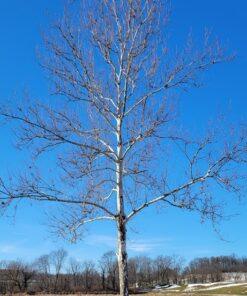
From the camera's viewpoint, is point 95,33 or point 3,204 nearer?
point 3,204

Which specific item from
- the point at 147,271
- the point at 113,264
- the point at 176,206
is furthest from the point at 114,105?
the point at 147,271

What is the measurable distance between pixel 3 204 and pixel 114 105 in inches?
123

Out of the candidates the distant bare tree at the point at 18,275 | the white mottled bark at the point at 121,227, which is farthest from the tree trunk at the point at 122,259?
the distant bare tree at the point at 18,275

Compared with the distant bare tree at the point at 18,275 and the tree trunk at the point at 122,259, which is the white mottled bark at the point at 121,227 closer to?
the tree trunk at the point at 122,259

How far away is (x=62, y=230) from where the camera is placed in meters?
11.0

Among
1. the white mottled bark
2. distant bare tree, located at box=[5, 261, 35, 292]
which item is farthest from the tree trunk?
distant bare tree, located at box=[5, 261, 35, 292]

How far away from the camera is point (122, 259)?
10.5 meters

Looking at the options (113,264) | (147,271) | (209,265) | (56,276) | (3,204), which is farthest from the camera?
(209,265)

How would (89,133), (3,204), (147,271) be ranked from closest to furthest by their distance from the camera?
(3,204), (89,133), (147,271)

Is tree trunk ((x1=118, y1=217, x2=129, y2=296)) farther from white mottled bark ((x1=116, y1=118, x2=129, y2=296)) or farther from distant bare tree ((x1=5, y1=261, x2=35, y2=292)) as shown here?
distant bare tree ((x1=5, y1=261, x2=35, y2=292))

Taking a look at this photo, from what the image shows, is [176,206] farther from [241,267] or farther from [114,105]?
[241,267]

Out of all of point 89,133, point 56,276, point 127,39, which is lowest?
point 89,133

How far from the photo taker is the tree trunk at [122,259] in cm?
1045

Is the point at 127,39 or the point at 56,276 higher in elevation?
the point at 56,276
